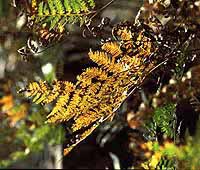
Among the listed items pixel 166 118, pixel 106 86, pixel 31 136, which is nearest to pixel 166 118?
pixel 166 118

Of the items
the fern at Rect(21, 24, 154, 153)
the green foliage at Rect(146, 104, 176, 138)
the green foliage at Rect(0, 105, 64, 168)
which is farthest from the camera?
the green foliage at Rect(0, 105, 64, 168)

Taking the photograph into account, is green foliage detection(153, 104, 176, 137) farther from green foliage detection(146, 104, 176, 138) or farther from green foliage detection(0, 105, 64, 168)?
green foliage detection(0, 105, 64, 168)

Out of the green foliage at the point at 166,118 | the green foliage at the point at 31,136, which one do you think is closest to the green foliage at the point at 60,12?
the green foliage at the point at 166,118

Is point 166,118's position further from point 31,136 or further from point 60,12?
point 31,136

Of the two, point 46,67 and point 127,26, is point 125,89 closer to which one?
point 127,26

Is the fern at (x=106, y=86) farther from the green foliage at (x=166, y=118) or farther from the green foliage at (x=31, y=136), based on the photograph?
the green foliage at (x=31, y=136)

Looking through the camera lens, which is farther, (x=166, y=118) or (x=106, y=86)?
(x=166, y=118)

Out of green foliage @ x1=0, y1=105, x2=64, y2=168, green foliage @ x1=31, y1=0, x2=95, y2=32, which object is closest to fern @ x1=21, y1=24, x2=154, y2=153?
green foliage @ x1=31, y1=0, x2=95, y2=32

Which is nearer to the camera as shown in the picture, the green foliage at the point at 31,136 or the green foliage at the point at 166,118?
the green foliage at the point at 166,118

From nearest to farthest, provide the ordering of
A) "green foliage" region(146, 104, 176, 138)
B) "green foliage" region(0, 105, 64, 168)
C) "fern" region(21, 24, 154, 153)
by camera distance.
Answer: "fern" region(21, 24, 154, 153) < "green foliage" region(146, 104, 176, 138) < "green foliage" region(0, 105, 64, 168)
